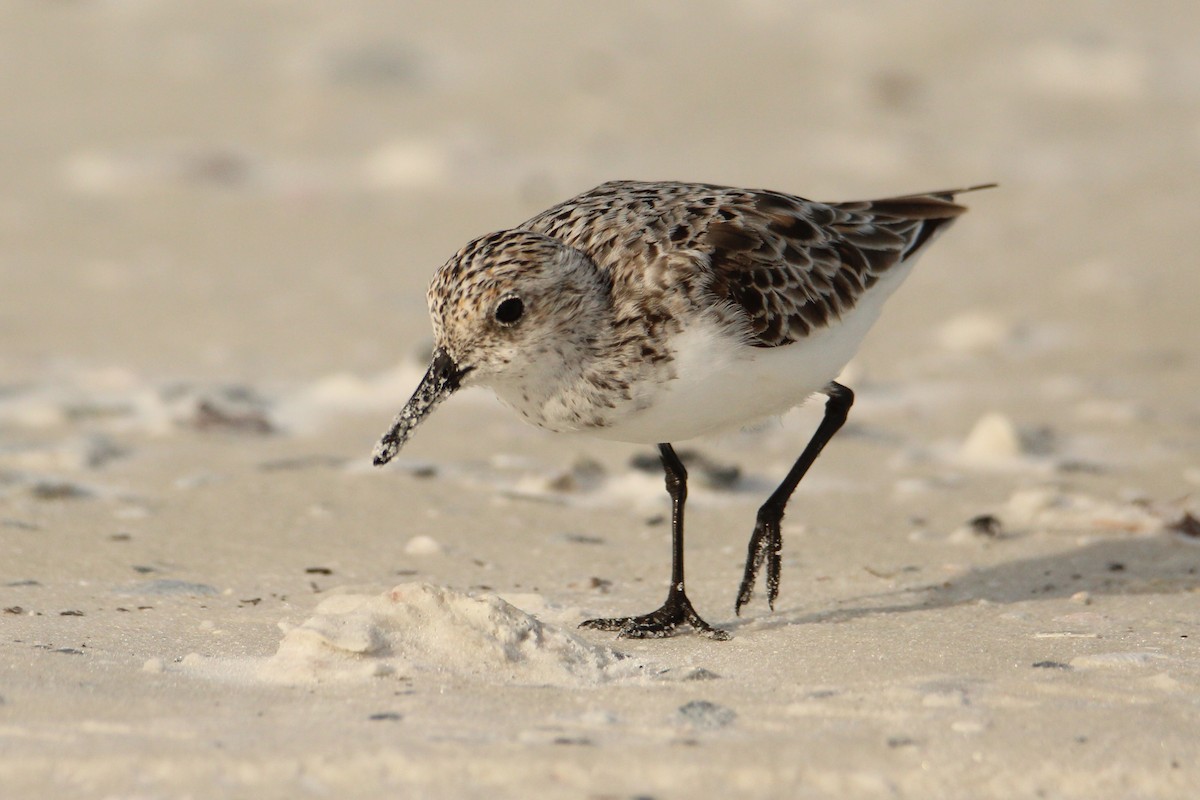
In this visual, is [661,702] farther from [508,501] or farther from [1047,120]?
[1047,120]

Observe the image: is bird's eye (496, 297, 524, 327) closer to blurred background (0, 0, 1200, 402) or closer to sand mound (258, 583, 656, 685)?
sand mound (258, 583, 656, 685)

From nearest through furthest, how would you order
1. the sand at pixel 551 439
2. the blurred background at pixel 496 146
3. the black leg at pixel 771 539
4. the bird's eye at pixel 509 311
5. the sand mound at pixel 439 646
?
the sand at pixel 551 439 < the sand mound at pixel 439 646 < the bird's eye at pixel 509 311 < the black leg at pixel 771 539 < the blurred background at pixel 496 146

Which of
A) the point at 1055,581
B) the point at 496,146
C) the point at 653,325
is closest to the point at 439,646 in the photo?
the point at 653,325

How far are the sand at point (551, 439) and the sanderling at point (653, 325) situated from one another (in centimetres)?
56

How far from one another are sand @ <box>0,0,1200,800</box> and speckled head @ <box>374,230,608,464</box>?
569 millimetres

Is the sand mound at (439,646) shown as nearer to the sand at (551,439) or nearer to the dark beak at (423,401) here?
the sand at (551,439)

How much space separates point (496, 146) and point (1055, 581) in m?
6.32

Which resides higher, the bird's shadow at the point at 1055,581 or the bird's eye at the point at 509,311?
the bird's eye at the point at 509,311

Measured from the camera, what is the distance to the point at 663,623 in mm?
4449

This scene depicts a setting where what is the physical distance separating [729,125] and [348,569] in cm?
679

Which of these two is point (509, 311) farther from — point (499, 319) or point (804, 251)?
point (804, 251)

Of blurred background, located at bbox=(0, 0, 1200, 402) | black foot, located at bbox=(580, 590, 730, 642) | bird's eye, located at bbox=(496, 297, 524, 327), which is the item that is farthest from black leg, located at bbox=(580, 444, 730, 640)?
blurred background, located at bbox=(0, 0, 1200, 402)

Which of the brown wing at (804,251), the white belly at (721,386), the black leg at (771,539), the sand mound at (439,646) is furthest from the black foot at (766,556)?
the sand mound at (439,646)

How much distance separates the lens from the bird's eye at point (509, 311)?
4168 millimetres
